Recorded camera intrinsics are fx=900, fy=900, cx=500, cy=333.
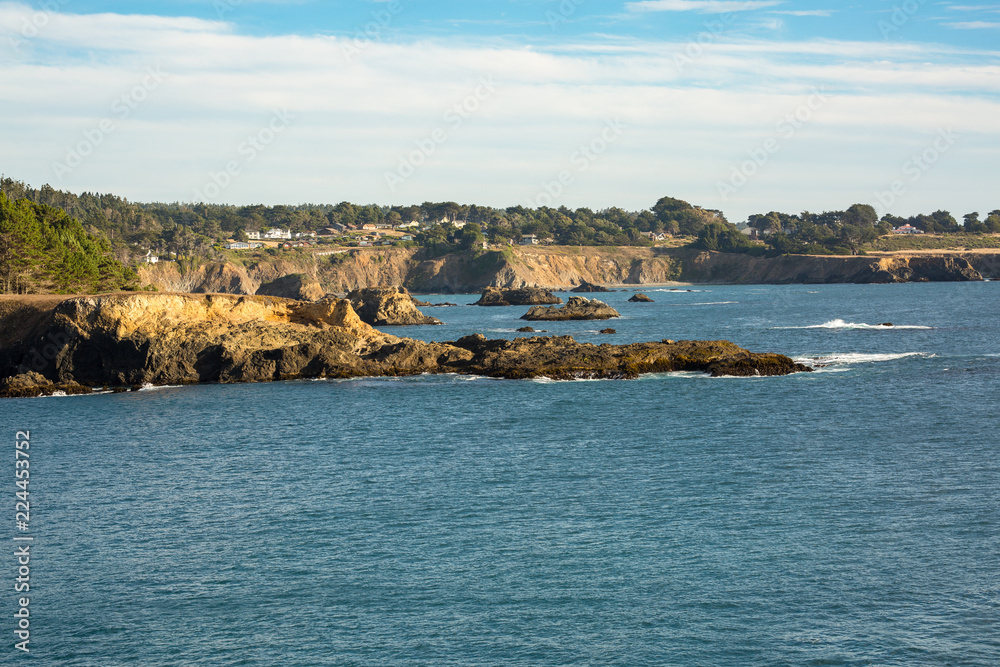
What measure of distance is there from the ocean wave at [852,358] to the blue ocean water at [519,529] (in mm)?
11361

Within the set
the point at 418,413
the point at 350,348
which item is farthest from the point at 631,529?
the point at 350,348

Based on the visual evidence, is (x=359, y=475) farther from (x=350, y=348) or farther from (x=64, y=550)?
(x=350, y=348)

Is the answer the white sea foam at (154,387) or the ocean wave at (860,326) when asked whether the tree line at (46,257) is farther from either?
the ocean wave at (860,326)

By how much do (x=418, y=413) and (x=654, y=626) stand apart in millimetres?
26715

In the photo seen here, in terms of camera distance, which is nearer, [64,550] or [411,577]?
[411,577]

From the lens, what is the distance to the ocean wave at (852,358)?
192 feet

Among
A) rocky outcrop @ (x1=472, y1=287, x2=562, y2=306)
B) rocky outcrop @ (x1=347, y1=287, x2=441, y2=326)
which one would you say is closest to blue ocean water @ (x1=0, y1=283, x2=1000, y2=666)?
rocky outcrop @ (x1=347, y1=287, x2=441, y2=326)

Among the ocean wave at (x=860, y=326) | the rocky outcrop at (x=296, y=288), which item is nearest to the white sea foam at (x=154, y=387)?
the ocean wave at (x=860, y=326)

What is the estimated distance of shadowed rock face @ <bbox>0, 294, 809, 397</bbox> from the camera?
53.5 metres

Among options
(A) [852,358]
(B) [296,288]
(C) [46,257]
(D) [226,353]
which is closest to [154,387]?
(D) [226,353]

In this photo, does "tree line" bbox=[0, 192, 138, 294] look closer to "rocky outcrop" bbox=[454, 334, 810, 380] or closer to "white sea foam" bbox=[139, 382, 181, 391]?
"white sea foam" bbox=[139, 382, 181, 391]

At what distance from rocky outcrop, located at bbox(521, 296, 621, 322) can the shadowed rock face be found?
4663cm

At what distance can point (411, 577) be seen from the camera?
20.2 metres

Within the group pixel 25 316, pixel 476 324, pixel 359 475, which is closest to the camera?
pixel 359 475
